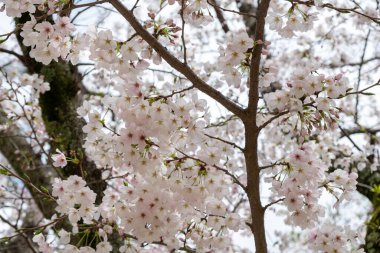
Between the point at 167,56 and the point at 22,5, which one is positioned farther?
Result: the point at 167,56

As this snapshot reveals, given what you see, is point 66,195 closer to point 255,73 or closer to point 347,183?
point 255,73

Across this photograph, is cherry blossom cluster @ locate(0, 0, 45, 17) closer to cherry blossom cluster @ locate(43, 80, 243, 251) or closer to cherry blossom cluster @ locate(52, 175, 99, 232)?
cherry blossom cluster @ locate(43, 80, 243, 251)

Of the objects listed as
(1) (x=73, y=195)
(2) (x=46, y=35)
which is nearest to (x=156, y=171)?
(1) (x=73, y=195)

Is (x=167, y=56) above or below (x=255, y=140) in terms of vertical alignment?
above

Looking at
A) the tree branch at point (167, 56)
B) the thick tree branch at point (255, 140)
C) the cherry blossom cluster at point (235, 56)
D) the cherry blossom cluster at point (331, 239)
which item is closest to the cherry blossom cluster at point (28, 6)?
the tree branch at point (167, 56)

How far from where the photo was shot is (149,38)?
7.31 feet

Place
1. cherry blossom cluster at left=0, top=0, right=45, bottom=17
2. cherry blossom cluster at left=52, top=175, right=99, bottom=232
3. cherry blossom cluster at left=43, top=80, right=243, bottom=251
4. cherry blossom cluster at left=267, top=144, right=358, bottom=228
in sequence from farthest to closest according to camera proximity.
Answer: cherry blossom cluster at left=52, top=175, right=99, bottom=232 < cherry blossom cluster at left=267, top=144, right=358, bottom=228 < cherry blossom cluster at left=43, top=80, right=243, bottom=251 < cherry blossom cluster at left=0, top=0, right=45, bottom=17

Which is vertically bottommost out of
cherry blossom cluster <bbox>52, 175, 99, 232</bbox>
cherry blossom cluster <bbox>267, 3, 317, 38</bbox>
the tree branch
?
cherry blossom cluster <bbox>52, 175, 99, 232</bbox>

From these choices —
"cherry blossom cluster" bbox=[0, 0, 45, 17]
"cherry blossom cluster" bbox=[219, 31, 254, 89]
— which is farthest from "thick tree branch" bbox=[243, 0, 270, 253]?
"cherry blossom cluster" bbox=[0, 0, 45, 17]

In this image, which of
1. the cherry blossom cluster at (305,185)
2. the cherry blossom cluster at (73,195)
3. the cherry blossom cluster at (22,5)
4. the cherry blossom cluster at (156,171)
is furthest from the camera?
the cherry blossom cluster at (73,195)

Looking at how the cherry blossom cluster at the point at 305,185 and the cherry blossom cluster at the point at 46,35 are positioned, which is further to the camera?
the cherry blossom cluster at the point at 305,185

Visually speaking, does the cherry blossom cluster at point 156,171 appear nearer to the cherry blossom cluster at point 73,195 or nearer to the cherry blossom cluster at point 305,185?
the cherry blossom cluster at point 73,195

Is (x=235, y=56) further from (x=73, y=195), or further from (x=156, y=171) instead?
(x=73, y=195)

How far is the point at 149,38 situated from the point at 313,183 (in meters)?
1.17
